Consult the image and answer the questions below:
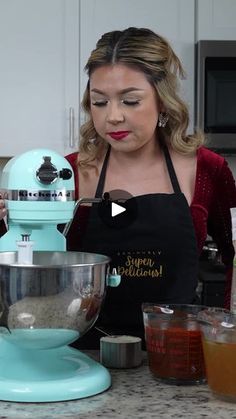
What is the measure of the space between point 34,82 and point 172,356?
1863 millimetres

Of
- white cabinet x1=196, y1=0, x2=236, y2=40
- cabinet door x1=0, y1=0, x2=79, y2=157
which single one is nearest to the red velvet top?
cabinet door x1=0, y1=0, x2=79, y2=157

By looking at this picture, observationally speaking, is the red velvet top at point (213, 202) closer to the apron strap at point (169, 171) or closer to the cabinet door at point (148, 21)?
the apron strap at point (169, 171)

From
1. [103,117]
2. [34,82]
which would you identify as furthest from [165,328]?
[34,82]

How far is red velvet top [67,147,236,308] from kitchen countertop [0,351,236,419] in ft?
1.86

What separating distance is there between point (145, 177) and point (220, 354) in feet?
2.24

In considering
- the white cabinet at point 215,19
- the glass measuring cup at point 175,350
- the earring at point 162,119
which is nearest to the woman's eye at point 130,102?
the earring at point 162,119

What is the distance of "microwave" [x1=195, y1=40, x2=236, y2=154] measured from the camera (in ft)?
8.38

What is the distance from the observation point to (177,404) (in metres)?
0.91

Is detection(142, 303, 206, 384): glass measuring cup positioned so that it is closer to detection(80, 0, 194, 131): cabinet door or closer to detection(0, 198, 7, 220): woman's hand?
detection(0, 198, 7, 220): woman's hand

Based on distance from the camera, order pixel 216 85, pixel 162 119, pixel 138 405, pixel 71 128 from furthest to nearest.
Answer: pixel 71 128, pixel 216 85, pixel 162 119, pixel 138 405

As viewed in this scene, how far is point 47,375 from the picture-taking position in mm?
969

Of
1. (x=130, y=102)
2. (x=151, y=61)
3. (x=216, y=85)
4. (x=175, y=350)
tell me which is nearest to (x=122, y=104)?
(x=130, y=102)

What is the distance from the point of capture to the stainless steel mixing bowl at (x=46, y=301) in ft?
2.97
